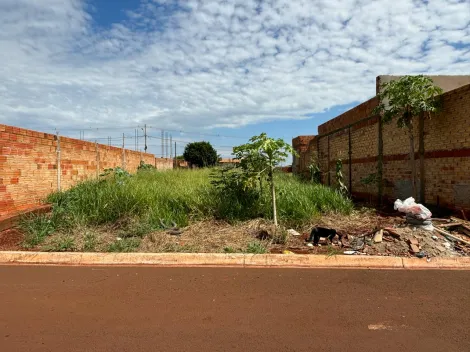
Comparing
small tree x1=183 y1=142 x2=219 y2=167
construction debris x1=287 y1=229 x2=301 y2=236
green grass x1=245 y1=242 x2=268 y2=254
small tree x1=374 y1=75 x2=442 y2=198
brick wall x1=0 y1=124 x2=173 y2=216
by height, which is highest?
small tree x1=183 y1=142 x2=219 y2=167

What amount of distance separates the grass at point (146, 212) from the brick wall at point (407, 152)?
6.71 ft

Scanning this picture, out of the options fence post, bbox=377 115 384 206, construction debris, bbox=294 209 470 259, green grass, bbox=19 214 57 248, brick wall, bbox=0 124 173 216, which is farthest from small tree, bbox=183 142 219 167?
construction debris, bbox=294 209 470 259

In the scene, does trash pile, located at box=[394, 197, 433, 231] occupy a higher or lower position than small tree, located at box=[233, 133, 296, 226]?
lower

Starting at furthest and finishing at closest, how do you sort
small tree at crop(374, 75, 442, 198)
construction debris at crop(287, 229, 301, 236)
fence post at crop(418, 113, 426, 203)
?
fence post at crop(418, 113, 426, 203) → small tree at crop(374, 75, 442, 198) → construction debris at crop(287, 229, 301, 236)

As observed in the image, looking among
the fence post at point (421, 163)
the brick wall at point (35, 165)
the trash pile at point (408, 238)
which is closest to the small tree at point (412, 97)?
the fence post at point (421, 163)

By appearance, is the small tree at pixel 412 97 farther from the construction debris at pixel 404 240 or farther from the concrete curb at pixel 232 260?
the concrete curb at pixel 232 260

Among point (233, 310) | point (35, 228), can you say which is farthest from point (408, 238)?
point (35, 228)

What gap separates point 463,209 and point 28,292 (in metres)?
7.85

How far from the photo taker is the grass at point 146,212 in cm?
625

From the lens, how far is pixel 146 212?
754 cm

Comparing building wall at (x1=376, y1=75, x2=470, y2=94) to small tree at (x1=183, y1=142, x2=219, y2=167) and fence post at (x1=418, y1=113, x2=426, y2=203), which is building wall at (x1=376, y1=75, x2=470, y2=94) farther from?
small tree at (x1=183, y1=142, x2=219, y2=167)

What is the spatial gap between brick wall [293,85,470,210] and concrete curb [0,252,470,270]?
2.96 meters

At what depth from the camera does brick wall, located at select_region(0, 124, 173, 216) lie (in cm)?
755

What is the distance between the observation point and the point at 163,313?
3.53 meters
